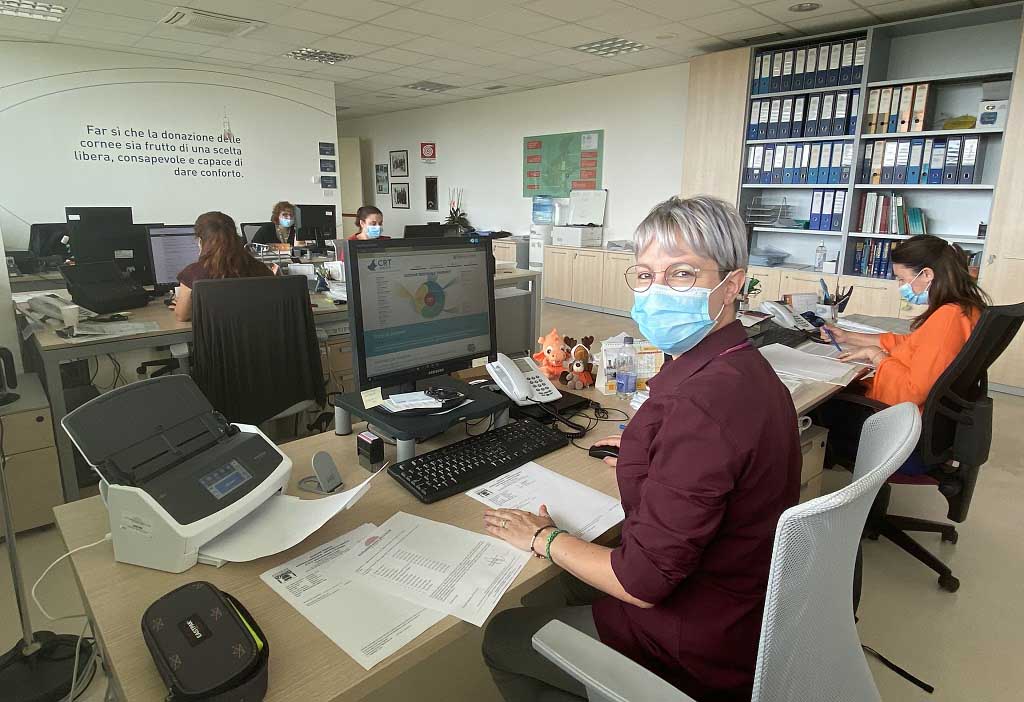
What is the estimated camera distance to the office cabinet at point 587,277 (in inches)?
281

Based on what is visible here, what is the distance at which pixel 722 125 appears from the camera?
5812 mm

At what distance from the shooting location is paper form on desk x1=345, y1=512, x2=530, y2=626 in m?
0.99

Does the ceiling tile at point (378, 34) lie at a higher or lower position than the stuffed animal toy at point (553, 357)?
higher

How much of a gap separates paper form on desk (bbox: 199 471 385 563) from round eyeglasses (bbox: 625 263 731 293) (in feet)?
2.15

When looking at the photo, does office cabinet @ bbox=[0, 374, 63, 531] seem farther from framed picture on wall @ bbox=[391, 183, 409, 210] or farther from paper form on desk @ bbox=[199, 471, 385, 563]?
framed picture on wall @ bbox=[391, 183, 409, 210]

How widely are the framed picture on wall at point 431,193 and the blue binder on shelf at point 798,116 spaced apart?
19.3 ft

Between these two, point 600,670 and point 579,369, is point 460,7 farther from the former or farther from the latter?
point 600,670

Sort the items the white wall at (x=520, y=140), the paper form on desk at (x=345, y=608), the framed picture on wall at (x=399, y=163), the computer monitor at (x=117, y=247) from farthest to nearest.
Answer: the framed picture on wall at (x=399, y=163)
the white wall at (x=520, y=140)
the computer monitor at (x=117, y=247)
the paper form on desk at (x=345, y=608)

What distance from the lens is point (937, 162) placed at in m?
4.72

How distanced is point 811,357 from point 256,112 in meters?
6.98

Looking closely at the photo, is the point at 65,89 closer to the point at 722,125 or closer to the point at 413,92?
the point at 413,92

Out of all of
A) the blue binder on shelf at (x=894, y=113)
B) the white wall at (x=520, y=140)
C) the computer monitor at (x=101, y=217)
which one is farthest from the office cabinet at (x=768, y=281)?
the computer monitor at (x=101, y=217)

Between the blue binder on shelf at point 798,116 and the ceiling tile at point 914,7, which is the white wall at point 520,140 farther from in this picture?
the ceiling tile at point 914,7

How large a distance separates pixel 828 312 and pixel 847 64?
9.29ft
